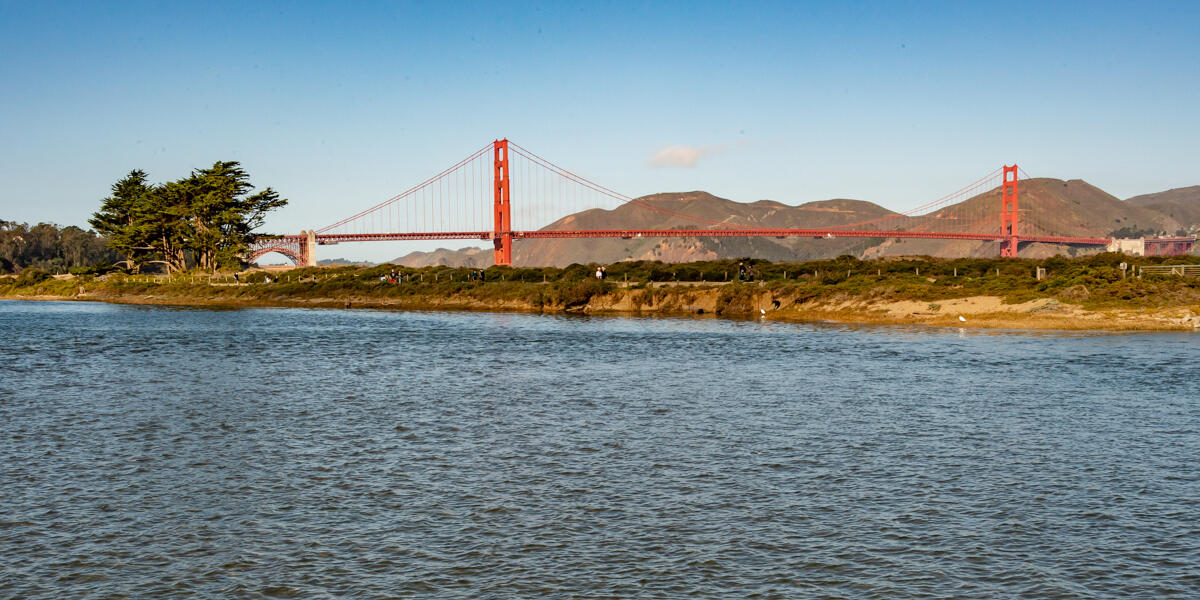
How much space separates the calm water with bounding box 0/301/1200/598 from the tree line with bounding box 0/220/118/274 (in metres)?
139

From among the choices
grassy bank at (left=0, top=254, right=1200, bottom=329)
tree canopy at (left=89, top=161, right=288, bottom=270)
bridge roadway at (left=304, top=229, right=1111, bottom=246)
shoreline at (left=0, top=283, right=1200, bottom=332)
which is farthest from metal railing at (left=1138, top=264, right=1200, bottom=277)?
tree canopy at (left=89, top=161, right=288, bottom=270)

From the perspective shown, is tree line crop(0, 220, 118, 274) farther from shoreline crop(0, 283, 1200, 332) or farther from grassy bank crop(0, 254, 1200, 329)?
shoreline crop(0, 283, 1200, 332)

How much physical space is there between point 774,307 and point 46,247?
14198cm

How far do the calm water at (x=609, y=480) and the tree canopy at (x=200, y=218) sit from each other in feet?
233

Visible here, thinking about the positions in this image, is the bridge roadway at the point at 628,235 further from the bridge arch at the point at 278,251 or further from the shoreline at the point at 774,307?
the shoreline at the point at 774,307

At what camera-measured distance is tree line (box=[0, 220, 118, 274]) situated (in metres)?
150

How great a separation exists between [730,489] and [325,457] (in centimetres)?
740

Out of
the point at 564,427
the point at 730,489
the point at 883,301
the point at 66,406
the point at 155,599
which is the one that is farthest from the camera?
the point at 883,301

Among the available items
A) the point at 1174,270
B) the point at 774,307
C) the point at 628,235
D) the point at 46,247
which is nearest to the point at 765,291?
the point at 774,307

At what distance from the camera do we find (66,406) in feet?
76.2

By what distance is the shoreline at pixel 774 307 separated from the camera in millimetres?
44156

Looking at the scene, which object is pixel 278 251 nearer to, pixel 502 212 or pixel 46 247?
pixel 502 212

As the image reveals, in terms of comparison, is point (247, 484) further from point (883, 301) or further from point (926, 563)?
point (883, 301)

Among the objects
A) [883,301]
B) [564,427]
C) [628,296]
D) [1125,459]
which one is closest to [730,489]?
[564,427]
